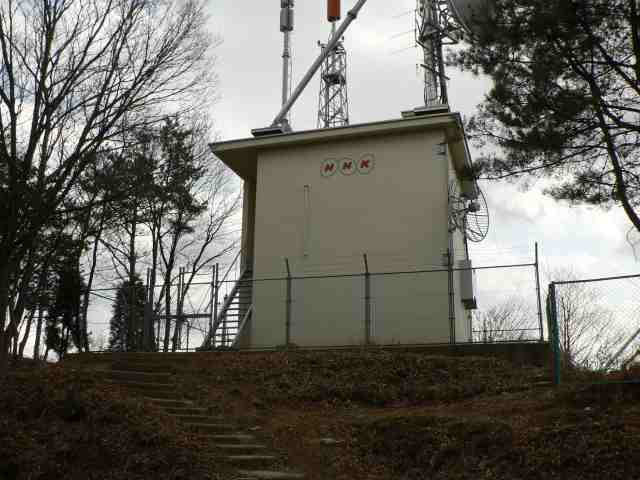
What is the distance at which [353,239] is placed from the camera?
16531mm

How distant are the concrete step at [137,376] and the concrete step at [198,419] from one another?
6.23ft

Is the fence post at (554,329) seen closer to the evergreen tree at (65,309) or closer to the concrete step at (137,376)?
the concrete step at (137,376)

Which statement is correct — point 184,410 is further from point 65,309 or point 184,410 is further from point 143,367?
point 65,309

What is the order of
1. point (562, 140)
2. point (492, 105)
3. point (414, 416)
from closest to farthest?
point (414, 416)
point (562, 140)
point (492, 105)

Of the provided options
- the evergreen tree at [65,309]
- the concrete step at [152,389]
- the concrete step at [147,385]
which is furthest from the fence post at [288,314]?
the evergreen tree at [65,309]

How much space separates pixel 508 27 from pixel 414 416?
19.1 ft

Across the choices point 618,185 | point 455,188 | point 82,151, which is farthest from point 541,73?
point 82,151

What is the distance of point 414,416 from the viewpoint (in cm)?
992

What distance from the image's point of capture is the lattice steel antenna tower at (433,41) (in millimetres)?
18895

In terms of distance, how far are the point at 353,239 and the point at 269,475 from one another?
829 cm

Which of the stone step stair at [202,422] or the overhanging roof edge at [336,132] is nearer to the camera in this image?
the stone step stair at [202,422]

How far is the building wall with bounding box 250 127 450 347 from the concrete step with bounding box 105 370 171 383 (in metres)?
4.00

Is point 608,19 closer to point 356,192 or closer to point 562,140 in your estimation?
point 562,140

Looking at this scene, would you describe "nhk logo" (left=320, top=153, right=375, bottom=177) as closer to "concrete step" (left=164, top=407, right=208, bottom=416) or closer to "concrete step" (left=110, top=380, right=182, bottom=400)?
"concrete step" (left=110, top=380, right=182, bottom=400)
